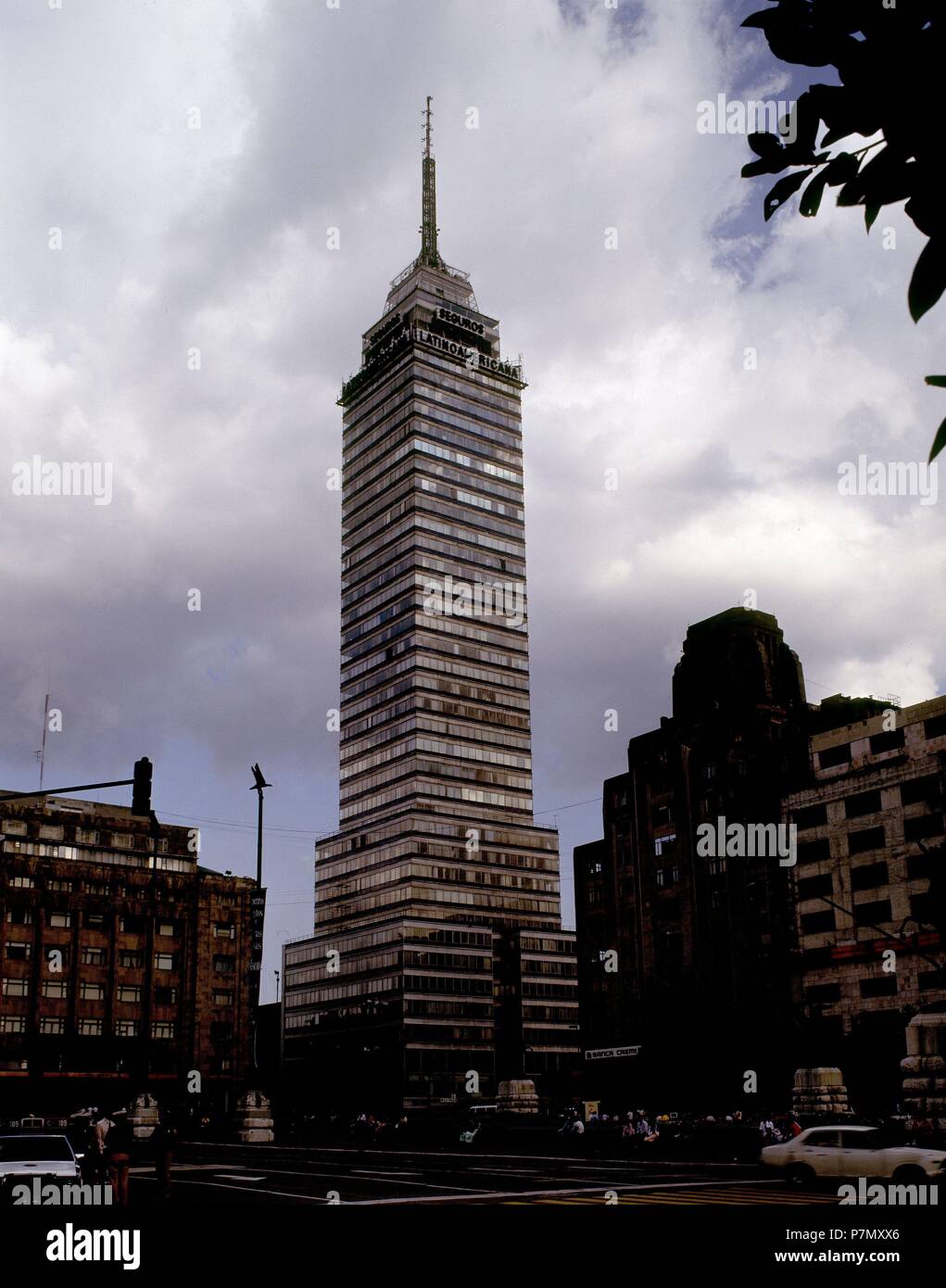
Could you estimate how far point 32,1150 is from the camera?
22.6 metres

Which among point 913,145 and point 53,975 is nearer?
point 913,145

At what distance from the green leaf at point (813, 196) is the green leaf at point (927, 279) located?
676 mm

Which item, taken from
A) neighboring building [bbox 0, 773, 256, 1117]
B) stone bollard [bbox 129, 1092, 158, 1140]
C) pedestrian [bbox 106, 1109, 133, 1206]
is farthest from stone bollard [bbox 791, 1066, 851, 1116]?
neighboring building [bbox 0, 773, 256, 1117]

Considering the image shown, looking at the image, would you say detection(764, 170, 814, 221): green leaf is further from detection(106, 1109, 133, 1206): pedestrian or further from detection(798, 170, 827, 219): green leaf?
detection(106, 1109, 133, 1206): pedestrian

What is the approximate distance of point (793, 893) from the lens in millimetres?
82750

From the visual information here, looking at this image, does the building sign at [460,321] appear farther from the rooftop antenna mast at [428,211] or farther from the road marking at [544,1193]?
the road marking at [544,1193]

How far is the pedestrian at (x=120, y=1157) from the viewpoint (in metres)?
21.8

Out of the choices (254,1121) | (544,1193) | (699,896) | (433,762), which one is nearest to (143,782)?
(544,1193)

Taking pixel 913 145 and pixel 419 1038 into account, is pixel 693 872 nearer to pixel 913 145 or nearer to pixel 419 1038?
pixel 419 1038

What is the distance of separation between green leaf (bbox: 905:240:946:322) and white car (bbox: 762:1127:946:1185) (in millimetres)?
26781

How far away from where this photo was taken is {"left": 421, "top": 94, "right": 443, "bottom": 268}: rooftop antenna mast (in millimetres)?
186625

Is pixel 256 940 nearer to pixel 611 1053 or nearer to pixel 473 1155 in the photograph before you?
pixel 473 1155

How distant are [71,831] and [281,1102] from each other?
2379 inches
